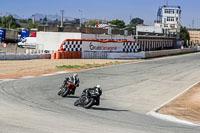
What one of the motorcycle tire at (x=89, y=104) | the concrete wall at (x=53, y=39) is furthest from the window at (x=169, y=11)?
the motorcycle tire at (x=89, y=104)

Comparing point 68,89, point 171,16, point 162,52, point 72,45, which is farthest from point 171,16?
point 68,89

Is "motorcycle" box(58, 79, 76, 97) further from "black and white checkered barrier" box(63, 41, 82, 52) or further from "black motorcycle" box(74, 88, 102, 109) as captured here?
"black and white checkered barrier" box(63, 41, 82, 52)

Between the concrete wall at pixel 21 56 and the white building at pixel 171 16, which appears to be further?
the white building at pixel 171 16

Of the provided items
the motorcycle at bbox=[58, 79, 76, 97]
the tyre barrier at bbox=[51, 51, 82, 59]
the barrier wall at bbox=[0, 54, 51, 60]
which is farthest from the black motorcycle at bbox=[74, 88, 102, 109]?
the tyre barrier at bbox=[51, 51, 82, 59]

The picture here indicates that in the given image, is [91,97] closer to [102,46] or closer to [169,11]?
[102,46]

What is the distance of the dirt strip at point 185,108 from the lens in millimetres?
11738

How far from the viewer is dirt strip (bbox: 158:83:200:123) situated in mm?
11738

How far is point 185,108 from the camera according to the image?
43.5 feet

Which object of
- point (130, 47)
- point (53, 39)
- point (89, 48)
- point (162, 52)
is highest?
point (53, 39)

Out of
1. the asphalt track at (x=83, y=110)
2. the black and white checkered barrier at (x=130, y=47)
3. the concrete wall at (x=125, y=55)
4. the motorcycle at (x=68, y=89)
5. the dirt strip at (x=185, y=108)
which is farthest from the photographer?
the black and white checkered barrier at (x=130, y=47)

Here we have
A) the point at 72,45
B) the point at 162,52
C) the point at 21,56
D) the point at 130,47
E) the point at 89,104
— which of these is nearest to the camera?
the point at 89,104

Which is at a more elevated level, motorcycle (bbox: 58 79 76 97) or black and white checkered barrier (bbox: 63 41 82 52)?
black and white checkered barrier (bbox: 63 41 82 52)

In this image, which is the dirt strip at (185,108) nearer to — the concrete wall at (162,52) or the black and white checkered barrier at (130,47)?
the black and white checkered barrier at (130,47)

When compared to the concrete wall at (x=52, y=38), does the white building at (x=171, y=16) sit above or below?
above
